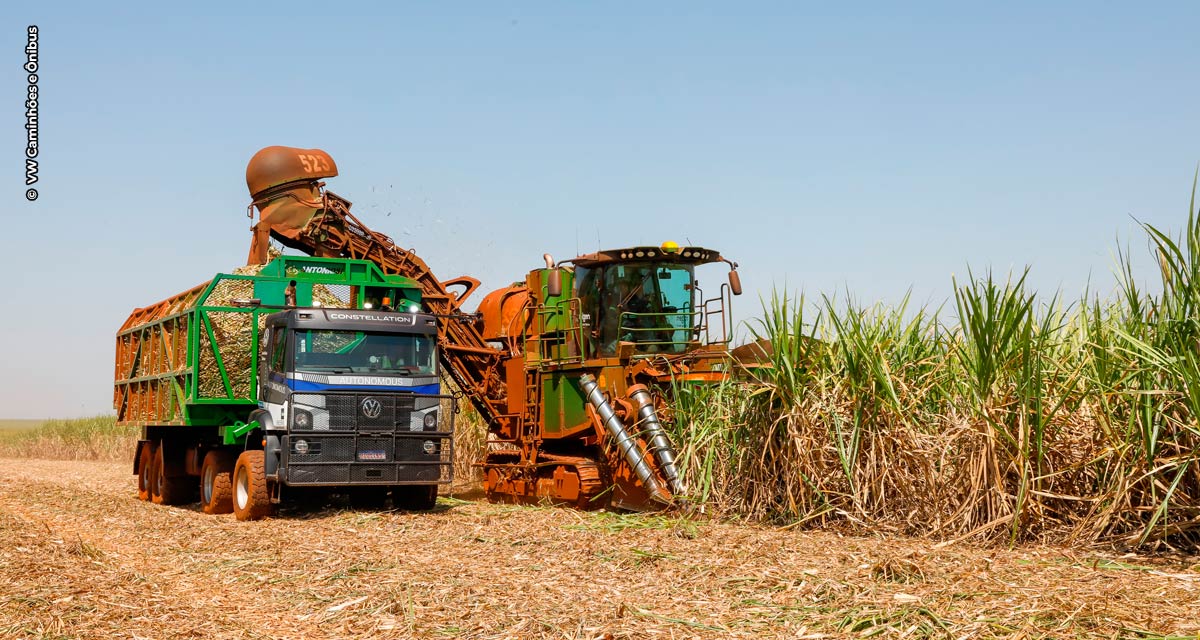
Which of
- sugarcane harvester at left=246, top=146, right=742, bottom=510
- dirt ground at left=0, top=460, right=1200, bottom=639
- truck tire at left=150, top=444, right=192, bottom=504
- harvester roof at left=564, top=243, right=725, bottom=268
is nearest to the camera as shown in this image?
dirt ground at left=0, top=460, right=1200, bottom=639

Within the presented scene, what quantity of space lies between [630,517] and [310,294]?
248 inches

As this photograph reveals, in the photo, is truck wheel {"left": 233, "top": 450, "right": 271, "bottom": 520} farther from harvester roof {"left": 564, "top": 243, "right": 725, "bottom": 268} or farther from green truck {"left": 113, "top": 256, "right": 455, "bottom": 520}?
harvester roof {"left": 564, "top": 243, "right": 725, "bottom": 268}

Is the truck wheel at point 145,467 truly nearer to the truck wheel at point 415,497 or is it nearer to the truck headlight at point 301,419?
the truck wheel at point 415,497

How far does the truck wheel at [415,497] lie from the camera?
14.2 m

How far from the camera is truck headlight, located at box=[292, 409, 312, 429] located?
13.2 m

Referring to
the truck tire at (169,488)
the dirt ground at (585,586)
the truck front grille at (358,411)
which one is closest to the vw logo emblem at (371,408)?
the truck front grille at (358,411)

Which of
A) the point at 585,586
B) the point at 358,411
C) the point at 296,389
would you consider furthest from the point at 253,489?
the point at 585,586

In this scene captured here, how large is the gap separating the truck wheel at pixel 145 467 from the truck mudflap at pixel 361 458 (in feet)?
19.1

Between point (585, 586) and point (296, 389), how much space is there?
651cm

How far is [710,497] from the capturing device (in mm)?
11398

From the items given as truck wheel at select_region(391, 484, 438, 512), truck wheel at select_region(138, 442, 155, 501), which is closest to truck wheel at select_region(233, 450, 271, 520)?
truck wheel at select_region(391, 484, 438, 512)

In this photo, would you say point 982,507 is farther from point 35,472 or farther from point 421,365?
point 35,472

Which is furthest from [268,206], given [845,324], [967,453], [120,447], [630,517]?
[120,447]

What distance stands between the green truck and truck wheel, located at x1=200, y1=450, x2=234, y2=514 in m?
0.02
